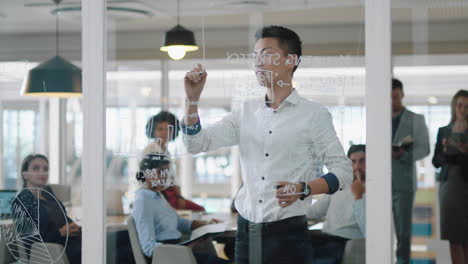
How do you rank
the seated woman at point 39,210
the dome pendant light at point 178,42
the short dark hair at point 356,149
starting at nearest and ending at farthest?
the short dark hair at point 356,149 → the dome pendant light at point 178,42 → the seated woman at point 39,210

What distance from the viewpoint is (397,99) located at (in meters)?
2.86

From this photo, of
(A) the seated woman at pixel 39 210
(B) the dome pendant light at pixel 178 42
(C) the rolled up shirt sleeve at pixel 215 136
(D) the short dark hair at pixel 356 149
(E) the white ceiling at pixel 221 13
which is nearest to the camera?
(D) the short dark hair at pixel 356 149

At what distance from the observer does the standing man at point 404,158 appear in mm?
2852

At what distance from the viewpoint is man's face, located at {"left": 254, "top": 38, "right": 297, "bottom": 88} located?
295 cm

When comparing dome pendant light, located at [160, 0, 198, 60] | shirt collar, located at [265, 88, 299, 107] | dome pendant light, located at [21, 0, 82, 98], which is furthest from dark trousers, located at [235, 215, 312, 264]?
dome pendant light, located at [21, 0, 82, 98]

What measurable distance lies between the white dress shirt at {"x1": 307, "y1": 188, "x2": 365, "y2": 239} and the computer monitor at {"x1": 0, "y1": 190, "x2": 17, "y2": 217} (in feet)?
5.27

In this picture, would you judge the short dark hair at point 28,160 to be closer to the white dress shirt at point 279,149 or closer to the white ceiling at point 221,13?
the white ceiling at point 221,13

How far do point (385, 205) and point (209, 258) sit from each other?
0.90m

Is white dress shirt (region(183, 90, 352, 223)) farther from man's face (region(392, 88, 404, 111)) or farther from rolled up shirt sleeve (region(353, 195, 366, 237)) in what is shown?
man's face (region(392, 88, 404, 111))

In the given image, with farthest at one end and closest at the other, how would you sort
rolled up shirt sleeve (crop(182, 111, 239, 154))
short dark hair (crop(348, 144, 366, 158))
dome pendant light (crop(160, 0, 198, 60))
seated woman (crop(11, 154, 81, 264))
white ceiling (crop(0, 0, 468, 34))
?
seated woman (crop(11, 154, 81, 264)), dome pendant light (crop(160, 0, 198, 60)), rolled up shirt sleeve (crop(182, 111, 239, 154)), white ceiling (crop(0, 0, 468, 34)), short dark hair (crop(348, 144, 366, 158))

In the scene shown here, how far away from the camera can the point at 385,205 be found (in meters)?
2.78

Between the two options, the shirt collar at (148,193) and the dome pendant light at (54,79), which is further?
the dome pendant light at (54,79)

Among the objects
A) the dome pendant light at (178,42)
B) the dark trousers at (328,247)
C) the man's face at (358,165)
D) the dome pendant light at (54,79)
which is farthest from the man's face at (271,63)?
the dome pendant light at (54,79)

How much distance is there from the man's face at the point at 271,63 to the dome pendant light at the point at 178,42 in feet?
1.13
